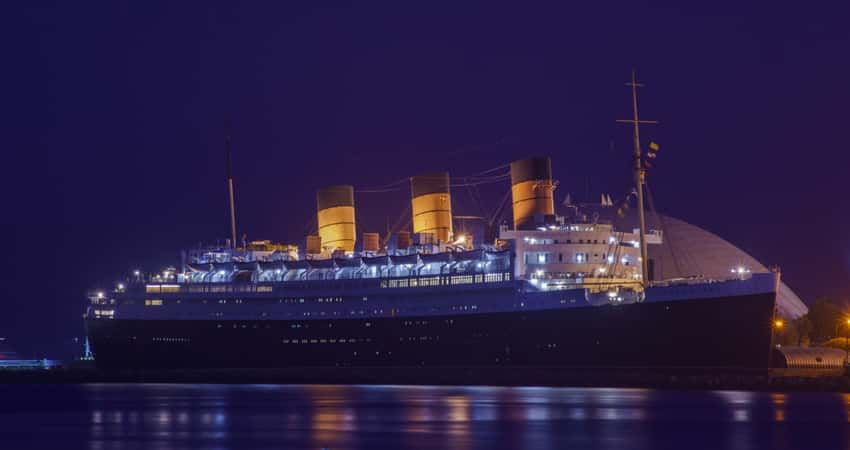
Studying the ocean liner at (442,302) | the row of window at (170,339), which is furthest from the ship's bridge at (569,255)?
the row of window at (170,339)

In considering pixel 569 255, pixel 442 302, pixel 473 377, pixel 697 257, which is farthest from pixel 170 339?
pixel 697 257

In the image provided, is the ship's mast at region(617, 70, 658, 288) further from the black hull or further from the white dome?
the white dome

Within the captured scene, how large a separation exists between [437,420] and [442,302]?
3139 cm

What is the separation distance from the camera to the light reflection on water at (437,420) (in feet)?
163

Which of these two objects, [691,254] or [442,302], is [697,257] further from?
[442,302]

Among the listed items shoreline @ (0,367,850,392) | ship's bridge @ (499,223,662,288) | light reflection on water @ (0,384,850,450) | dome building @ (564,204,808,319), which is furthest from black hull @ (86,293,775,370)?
dome building @ (564,204,808,319)

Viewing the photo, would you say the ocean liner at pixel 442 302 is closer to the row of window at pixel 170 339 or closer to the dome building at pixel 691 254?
the row of window at pixel 170 339

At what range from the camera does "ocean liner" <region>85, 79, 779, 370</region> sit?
77875 millimetres

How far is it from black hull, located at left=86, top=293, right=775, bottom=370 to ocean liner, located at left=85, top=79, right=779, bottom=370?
0.09 m

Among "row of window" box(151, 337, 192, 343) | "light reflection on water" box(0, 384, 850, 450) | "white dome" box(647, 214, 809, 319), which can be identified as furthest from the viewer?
"white dome" box(647, 214, 809, 319)

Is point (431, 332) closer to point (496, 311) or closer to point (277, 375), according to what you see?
point (496, 311)

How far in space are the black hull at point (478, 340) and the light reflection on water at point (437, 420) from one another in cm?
299

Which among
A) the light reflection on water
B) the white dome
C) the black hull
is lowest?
the light reflection on water

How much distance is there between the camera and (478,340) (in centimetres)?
8688
